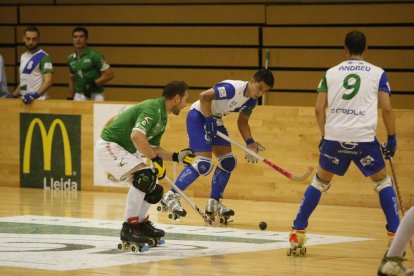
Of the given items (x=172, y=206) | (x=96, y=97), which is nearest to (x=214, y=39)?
(x=96, y=97)

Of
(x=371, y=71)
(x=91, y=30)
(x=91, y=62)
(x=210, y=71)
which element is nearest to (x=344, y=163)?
(x=371, y=71)

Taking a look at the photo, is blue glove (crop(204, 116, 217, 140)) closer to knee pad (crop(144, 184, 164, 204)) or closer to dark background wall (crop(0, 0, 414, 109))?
knee pad (crop(144, 184, 164, 204))

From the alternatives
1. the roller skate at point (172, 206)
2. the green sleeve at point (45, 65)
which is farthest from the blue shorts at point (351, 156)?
the green sleeve at point (45, 65)

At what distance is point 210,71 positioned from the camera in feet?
52.5

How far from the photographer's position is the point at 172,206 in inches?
419

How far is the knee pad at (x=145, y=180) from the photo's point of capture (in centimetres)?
861

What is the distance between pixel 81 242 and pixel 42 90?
212 inches

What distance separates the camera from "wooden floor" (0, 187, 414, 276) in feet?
26.0

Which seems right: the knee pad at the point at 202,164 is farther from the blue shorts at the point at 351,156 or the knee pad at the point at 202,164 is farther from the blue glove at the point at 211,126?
the blue shorts at the point at 351,156

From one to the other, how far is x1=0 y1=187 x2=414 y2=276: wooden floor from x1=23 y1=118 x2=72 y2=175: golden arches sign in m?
0.38

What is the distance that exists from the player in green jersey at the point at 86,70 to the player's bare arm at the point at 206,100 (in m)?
Answer: 4.02

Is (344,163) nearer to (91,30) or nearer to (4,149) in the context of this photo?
(4,149)

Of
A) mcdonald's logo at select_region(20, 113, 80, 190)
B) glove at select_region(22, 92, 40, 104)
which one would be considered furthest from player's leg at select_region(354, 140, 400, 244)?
glove at select_region(22, 92, 40, 104)

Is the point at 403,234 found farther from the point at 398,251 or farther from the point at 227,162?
the point at 227,162
